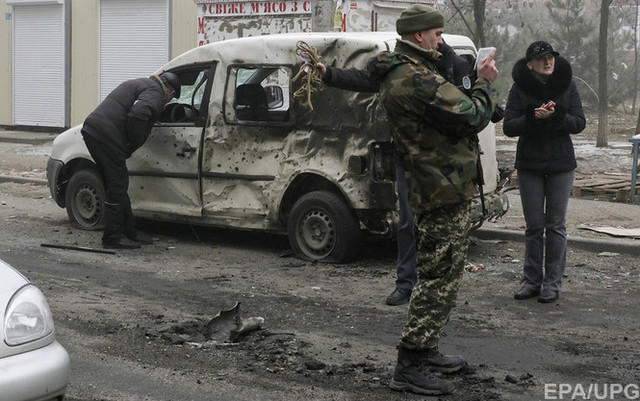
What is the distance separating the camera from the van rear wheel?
427 inches

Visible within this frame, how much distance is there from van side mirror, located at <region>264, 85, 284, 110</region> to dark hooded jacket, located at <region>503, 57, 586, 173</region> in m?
2.53

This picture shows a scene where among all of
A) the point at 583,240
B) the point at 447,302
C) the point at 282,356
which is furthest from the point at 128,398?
the point at 583,240

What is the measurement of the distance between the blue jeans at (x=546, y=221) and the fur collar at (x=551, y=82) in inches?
22.9

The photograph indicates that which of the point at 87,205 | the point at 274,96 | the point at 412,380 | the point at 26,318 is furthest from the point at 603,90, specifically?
the point at 26,318

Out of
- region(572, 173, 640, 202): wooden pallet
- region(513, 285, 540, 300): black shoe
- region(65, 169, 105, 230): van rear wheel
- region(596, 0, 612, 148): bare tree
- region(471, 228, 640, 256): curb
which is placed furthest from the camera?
region(596, 0, 612, 148): bare tree

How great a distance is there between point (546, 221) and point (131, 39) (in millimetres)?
16912

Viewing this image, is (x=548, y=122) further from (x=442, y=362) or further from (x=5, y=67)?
(x=5, y=67)

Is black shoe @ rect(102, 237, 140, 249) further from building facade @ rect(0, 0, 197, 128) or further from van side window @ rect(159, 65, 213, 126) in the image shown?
building facade @ rect(0, 0, 197, 128)

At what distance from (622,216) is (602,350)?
529 cm

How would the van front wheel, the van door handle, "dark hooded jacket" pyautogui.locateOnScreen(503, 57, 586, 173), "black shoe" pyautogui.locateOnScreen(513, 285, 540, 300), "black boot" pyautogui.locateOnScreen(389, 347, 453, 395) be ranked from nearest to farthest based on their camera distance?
"black boot" pyautogui.locateOnScreen(389, 347, 453, 395) < "dark hooded jacket" pyautogui.locateOnScreen(503, 57, 586, 173) < "black shoe" pyautogui.locateOnScreen(513, 285, 540, 300) < the van front wheel < the van door handle

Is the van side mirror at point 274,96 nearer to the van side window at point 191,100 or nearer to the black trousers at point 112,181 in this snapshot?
the van side window at point 191,100

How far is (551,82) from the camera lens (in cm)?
785

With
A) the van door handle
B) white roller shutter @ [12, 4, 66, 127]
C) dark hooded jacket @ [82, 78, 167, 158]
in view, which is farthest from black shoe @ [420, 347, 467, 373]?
white roller shutter @ [12, 4, 66, 127]

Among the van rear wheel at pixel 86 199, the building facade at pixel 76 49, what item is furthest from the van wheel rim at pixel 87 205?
the building facade at pixel 76 49
